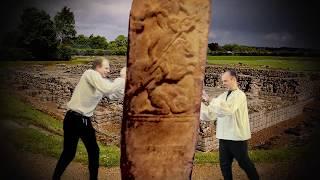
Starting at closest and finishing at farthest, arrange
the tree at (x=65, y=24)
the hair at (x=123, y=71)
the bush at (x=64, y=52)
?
the hair at (x=123, y=71) < the tree at (x=65, y=24) < the bush at (x=64, y=52)

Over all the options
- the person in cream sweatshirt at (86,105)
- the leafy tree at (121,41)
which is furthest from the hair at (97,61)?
the leafy tree at (121,41)

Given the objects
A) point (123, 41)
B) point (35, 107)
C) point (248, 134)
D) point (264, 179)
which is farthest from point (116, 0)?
point (264, 179)

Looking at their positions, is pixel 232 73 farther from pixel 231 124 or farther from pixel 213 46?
pixel 231 124

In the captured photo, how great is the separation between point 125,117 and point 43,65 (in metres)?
1.24

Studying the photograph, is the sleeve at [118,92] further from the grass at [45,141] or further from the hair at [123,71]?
the grass at [45,141]

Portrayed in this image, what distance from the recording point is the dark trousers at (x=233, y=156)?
25.2ft

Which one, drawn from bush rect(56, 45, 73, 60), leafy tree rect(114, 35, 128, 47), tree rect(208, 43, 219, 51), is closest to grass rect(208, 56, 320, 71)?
tree rect(208, 43, 219, 51)

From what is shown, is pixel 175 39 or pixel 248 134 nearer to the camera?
pixel 175 39

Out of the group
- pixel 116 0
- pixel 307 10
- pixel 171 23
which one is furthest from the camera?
pixel 307 10

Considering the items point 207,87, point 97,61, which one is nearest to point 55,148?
point 97,61

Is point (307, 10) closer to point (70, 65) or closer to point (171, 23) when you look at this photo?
point (171, 23)

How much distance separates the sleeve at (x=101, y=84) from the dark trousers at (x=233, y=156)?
4.69 feet

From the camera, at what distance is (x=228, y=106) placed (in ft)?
24.8

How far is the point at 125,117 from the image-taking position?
727 cm
